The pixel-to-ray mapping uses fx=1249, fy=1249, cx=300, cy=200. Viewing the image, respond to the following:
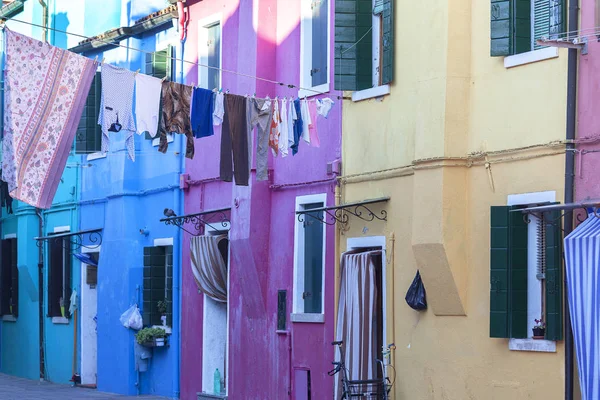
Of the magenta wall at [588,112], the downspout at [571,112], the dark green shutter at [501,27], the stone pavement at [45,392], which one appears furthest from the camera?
the stone pavement at [45,392]

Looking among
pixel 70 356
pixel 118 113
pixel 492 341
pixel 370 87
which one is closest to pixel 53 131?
pixel 118 113

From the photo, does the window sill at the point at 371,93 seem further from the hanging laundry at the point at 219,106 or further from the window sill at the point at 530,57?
the window sill at the point at 530,57

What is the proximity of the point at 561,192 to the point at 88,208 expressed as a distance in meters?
13.7

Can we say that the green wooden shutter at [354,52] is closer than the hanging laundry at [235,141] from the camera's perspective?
No

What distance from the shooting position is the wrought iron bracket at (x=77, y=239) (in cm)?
2461

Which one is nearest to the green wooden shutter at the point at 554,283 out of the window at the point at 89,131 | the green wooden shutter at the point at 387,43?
the green wooden shutter at the point at 387,43

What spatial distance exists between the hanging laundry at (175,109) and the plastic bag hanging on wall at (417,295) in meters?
3.38

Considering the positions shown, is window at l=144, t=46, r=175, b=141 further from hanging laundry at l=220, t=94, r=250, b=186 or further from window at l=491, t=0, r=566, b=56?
window at l=491, t=0, r=566, b=56

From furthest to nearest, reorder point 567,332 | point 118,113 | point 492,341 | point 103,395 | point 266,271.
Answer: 1. point 103,395
2. point 266,271
3. point 118,113
4. point 492,341
5. point 567,332

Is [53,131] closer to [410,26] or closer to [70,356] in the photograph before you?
[410,26]

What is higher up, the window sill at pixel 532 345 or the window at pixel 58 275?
the window at pixel 58 275

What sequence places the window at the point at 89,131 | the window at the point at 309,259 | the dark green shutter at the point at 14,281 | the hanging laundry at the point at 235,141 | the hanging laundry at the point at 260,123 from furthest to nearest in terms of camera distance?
the dark green shutter at the point at 14,281 → the window at the point at 89,131 → the window at the point at 309,259 → the hanging laundry at the point at 260,123 → the hanging laundry at the point at 235,141

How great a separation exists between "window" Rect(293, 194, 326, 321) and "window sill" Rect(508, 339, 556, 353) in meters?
4.45

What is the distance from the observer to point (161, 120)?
1543 cm
